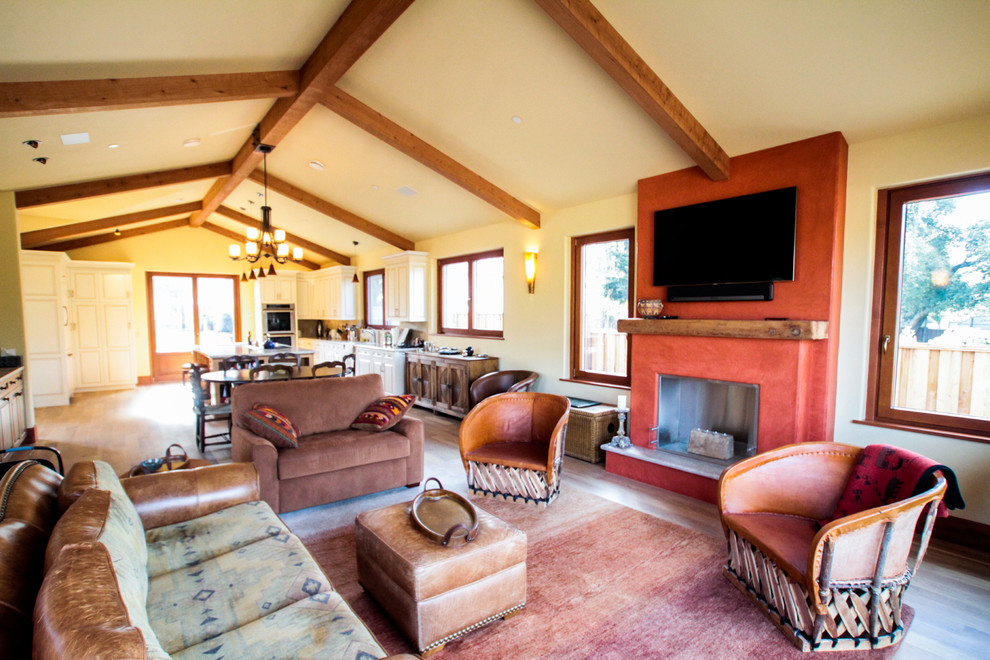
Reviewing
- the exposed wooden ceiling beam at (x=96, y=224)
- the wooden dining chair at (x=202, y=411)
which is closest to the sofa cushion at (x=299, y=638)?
the wooden dining chair at (x=202, y=411)

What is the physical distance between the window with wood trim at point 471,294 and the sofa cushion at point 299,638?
4981 millimetres

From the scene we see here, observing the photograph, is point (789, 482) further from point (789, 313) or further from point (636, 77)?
point (636, 77)

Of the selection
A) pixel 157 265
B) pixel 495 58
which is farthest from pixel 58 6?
pixel 157 265

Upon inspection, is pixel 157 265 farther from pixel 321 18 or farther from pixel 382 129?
pixel 321 18

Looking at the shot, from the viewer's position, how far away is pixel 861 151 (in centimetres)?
322

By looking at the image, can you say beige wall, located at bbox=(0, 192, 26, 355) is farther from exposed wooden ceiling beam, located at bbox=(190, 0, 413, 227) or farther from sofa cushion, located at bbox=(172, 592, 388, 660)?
sofa cushion, located at bbox=(172, 592, 388, 660)

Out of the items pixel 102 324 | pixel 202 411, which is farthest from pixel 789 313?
pixel 102 324

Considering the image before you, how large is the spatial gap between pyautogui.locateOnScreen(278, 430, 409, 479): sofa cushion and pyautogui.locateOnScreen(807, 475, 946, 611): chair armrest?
9.03 feet

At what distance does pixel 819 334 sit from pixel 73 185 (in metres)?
7.49

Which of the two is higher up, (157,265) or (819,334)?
(157,265)

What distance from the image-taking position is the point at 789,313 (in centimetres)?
338

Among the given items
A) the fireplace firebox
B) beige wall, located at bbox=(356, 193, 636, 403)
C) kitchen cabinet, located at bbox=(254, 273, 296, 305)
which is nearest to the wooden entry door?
kitchen cabinet, located at bbox=(254, 273, 296, 305)

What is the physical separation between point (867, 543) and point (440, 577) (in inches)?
70.5

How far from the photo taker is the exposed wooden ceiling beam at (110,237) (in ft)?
27.6
